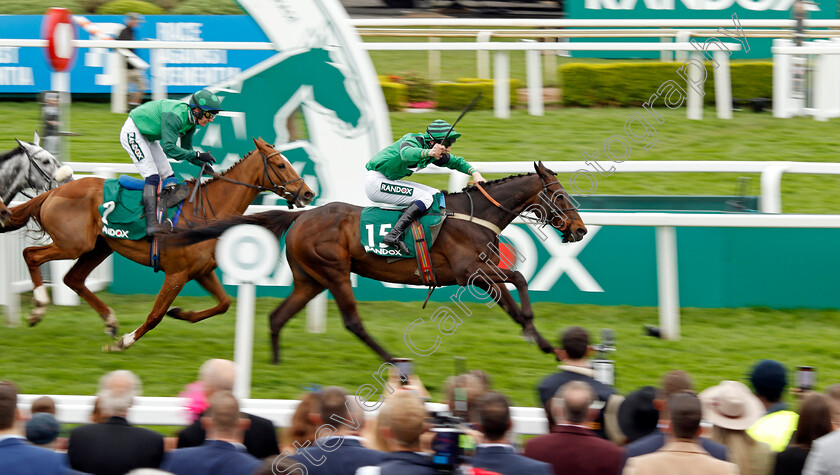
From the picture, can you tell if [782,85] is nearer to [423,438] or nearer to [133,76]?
[133,76]

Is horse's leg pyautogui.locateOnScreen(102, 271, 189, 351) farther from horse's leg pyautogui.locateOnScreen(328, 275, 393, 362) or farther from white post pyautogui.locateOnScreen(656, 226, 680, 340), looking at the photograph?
white post pyautogui.locateOnScreen(656, 226, 680, 340)

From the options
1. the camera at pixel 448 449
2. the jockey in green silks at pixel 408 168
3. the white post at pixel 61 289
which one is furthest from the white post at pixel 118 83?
the camera at pixel 448 449

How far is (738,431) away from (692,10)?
11.2 meters

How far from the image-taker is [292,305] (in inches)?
258

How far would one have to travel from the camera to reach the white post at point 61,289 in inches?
310

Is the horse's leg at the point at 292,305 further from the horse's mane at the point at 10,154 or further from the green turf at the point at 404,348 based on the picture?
the horse's mane at the point at 10,154

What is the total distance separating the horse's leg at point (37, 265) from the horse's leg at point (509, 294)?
2856mm

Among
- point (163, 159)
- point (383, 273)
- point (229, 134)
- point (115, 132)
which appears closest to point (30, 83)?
point (115, 132)

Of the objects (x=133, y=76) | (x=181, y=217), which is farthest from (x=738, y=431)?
(x=133, y=76)

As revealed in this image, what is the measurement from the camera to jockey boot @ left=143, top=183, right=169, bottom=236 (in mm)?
6711

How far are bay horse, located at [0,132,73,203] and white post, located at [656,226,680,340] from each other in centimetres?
441

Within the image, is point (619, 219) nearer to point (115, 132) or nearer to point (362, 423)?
point (362, 423)

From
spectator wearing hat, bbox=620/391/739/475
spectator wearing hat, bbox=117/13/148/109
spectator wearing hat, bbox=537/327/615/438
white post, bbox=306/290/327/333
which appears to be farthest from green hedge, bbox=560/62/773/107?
spectator wearing hat, bbox=620/391/739/475

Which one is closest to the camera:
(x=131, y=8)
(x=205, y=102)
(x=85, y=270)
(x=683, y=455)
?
(x=683, y=455)
